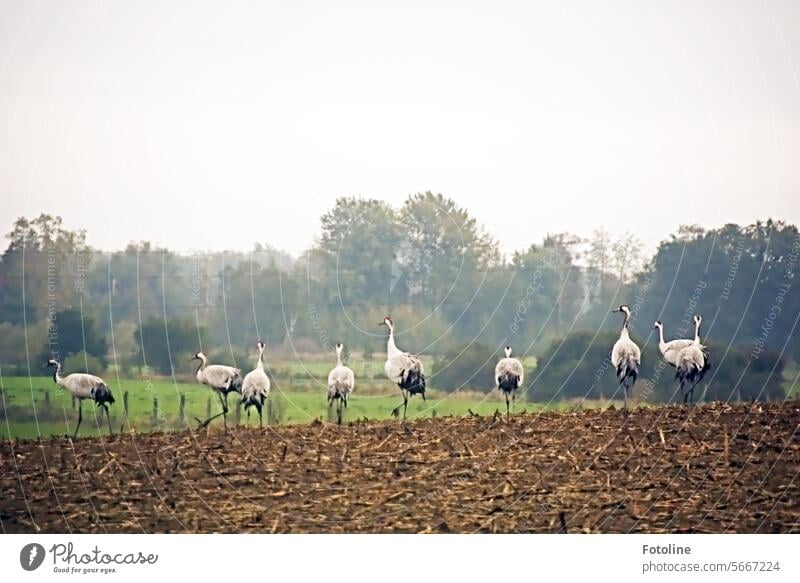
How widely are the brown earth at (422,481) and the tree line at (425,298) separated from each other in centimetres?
331

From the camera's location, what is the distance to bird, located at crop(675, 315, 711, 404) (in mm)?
20750

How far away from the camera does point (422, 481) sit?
16.2m

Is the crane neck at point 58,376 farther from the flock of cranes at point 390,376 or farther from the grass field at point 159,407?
the grass field at point 159,407

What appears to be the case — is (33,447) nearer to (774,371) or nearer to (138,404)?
(138,404)

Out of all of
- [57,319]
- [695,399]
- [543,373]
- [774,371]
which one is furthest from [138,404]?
[774,371]

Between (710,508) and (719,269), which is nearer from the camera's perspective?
(710,508)

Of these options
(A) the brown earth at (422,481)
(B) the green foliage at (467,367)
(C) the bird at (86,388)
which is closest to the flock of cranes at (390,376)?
(C) the bird at (86,388)

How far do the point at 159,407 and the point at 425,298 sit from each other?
5.05 metres

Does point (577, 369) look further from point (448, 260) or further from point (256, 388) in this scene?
point (256, 388)

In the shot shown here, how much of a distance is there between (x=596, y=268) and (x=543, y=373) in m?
2.12

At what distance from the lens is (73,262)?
864 inches

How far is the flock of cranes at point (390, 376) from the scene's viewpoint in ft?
63.5

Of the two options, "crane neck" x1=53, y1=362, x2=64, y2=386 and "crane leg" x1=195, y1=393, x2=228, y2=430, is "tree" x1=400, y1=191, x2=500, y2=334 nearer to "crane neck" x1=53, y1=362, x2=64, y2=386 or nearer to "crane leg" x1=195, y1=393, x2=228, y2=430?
"crane leg" x1=195, y1=393, x2=228, y2=430

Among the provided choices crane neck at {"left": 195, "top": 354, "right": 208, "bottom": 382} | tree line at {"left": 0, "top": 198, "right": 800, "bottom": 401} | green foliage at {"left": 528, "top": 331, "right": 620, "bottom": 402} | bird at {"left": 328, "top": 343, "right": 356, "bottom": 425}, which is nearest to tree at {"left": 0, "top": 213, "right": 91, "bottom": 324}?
tree line at {"left": 0, "top": 198, "right": 800, "bottom": 401}
